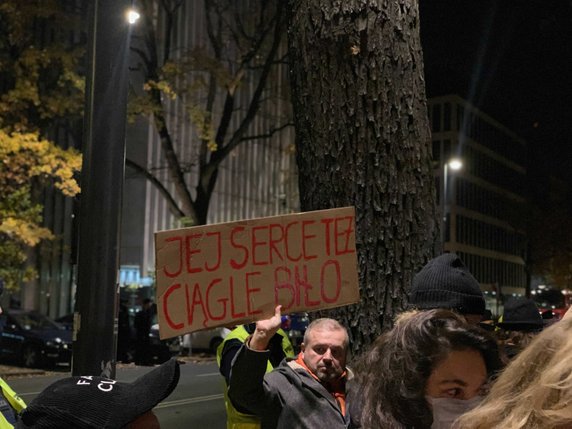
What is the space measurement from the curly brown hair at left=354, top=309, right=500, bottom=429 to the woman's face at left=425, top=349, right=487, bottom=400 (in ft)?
0.05

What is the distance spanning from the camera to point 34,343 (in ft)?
62.8

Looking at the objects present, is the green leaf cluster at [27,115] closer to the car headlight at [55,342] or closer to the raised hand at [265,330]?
the car headlight at [55,342]

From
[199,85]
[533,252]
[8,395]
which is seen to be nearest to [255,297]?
[8,395]

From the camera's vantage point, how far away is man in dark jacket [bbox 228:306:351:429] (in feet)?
10.3

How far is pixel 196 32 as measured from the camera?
4131cm

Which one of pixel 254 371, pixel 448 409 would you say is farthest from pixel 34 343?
pixel 448 409

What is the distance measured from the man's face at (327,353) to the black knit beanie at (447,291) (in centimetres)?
89

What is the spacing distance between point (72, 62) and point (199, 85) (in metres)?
4.17

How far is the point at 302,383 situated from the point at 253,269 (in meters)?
0.77

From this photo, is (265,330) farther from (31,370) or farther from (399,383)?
(31,370)

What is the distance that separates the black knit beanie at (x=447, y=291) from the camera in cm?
269

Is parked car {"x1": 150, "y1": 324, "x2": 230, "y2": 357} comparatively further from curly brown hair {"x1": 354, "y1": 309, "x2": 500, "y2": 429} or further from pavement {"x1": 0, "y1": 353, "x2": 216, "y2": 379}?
curly brown hair {"x1": 354, "y1": 309, "x2": 500, "y2": 429}

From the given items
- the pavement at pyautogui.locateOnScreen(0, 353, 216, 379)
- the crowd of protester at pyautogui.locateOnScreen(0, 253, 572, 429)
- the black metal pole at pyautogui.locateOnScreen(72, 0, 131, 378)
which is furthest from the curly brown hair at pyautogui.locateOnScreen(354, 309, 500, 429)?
the pavement at pyautogui.locateOnScreen(0, 353, 216, 379)

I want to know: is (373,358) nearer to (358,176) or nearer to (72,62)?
(358,176)
